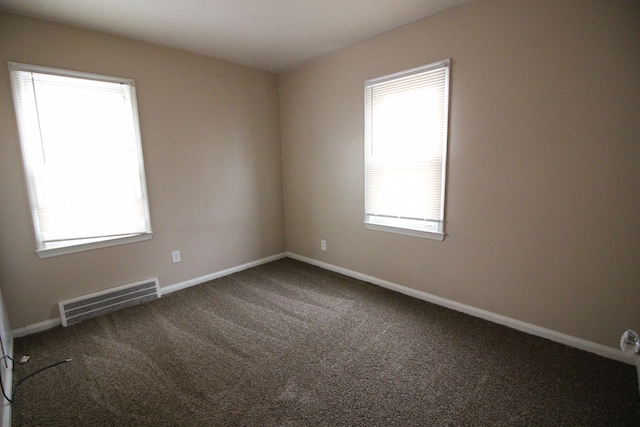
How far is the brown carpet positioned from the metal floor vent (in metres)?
0.11

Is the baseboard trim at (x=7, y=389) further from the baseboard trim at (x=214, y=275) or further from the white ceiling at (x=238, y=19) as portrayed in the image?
the white ceiling at (x=238, y=19)

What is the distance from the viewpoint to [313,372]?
6.10 ft

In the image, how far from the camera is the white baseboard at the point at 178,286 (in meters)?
2.35

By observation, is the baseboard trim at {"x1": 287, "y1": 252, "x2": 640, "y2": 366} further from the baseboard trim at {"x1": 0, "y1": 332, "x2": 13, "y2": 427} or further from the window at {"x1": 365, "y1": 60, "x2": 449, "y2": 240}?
the baseboard trim at {"x1": 0, "y1": 332, "x2": 13, "y2": 427}

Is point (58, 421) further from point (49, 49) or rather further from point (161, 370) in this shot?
point (49, 49)

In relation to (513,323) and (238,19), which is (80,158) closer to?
(238,19)

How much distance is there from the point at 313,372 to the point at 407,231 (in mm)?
1592

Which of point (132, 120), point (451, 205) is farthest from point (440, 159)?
point (132, 120)

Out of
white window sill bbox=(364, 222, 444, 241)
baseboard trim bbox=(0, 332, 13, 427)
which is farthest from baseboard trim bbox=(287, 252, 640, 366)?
baseboard trim bbox=(0, 332, 13, 427)

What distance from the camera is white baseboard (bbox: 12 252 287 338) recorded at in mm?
2348

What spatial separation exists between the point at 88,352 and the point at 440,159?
3227mm

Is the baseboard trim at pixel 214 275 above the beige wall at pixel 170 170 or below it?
below

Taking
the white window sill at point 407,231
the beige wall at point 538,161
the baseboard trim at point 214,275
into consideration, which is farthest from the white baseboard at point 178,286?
the beige wall at point 538,161

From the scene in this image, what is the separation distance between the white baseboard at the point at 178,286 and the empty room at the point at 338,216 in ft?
0.06
